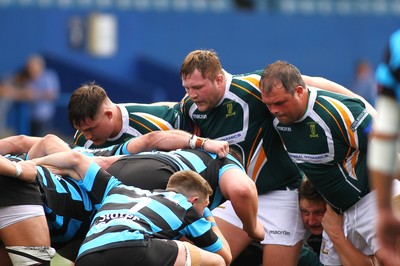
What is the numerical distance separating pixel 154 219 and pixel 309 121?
5.74 ft

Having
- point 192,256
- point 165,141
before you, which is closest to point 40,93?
point 165,141

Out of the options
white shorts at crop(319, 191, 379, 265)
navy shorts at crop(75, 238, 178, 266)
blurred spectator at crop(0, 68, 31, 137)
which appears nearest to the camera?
navy shorts at crop(75, 238, 178, 266)

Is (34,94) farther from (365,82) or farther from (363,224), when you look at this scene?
(363,224)

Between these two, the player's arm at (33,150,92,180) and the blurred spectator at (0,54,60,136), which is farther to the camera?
the blurred spectator at (0,54,60,136)

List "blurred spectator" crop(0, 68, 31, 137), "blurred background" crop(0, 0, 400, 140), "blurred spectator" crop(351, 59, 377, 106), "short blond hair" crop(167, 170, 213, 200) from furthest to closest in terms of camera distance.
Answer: "blurred spectator" crop(351, 59, 377, 106) < "blurred background" crop(0, 0, 400, 140) < "blurred spectator" crop(0, 68, 31, 137) < "short blond hair" crop(167, 170, 213, 200)

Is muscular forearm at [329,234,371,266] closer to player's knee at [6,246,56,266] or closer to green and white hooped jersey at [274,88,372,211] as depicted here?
green and white hooped jersey at [274,88,372,211]

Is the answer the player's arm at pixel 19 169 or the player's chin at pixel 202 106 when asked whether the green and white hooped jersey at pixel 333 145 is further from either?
the player's arm at pixel 19 169

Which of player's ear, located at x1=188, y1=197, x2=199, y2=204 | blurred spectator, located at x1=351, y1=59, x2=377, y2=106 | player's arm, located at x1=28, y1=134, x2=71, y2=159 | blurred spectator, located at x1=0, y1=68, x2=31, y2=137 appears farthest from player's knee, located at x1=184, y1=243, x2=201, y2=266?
blurred spectator, located at x1=351, y1=59, x2=377, y2=106

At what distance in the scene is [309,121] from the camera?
7.25 meters

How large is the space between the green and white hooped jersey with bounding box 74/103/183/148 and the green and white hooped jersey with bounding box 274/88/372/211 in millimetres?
961

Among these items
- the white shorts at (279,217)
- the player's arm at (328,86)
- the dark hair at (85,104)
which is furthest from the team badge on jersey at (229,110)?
the dark hair at (85,104)

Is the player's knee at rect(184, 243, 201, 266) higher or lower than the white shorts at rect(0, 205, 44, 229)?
lower

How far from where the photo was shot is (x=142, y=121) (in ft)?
25.8

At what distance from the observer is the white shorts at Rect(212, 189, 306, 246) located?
787cm
